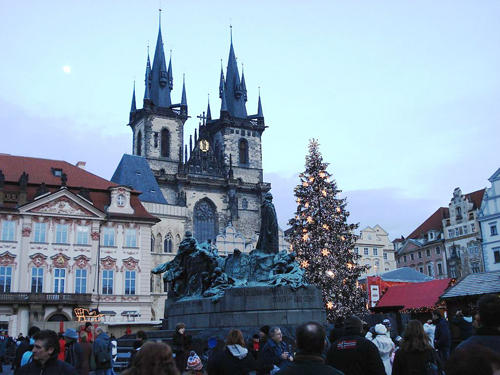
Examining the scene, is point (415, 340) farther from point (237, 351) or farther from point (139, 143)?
point (139, 143)

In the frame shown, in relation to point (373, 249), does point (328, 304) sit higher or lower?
lower

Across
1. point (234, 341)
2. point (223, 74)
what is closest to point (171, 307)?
point (234, 341)

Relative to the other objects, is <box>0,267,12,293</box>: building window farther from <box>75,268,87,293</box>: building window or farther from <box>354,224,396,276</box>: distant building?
<box>354,224,396,276</box>: distant building

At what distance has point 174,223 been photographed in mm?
49719

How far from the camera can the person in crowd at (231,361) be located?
5.66 meters

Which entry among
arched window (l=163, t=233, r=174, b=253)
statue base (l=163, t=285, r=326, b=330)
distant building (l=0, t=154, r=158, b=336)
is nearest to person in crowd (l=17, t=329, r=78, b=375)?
statue base (l=163, t=285, r=326, b=330)

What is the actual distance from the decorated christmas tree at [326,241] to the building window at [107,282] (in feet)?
42.8

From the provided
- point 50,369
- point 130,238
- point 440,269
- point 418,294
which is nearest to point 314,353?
point 50,369

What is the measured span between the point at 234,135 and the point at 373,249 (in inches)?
779

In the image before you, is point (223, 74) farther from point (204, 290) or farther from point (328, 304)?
point (204, 290)

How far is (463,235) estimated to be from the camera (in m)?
57.3

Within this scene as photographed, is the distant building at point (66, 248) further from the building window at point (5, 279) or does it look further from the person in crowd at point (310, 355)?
the person in crowd at point (310, 355)

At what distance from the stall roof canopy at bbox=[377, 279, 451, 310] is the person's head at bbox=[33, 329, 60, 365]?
24.1 meters

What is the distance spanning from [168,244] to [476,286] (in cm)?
3098
